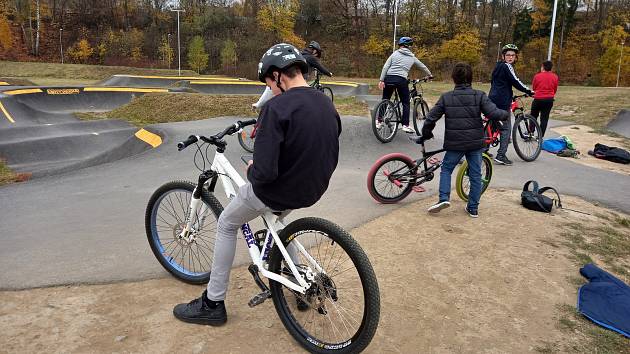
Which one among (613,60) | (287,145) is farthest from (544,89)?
(613,60)

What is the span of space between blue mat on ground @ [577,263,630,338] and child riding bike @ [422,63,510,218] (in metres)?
1.87

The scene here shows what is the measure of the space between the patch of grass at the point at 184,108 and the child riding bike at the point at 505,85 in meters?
6.15

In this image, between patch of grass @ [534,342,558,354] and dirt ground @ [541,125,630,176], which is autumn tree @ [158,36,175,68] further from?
patch of grass @ [534,342,558,354]

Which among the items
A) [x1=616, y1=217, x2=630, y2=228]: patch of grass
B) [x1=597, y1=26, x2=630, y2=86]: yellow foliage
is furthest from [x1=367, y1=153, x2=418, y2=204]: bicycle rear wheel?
[x1=597, y1=26, x2=630, y2=86]: yellow foliage

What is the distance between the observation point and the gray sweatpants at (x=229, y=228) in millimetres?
2791

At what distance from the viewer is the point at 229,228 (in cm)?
294

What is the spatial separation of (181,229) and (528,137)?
7577 mm

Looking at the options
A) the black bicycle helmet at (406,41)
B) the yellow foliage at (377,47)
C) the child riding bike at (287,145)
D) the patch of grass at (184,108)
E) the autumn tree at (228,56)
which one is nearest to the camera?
the child riding bike at (287,145)

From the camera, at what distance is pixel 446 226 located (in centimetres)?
522

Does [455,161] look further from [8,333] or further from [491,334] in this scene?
[8,333]

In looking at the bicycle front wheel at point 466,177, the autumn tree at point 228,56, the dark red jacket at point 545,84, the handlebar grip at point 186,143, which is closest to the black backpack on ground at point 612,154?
the dark red jacket at point 545,84

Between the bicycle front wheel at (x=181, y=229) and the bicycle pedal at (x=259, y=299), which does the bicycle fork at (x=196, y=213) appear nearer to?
the bicycle front wheel at (x=181, y=229)

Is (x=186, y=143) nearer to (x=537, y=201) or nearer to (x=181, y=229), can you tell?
(x=181, y=229)

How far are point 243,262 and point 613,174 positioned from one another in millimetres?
7424
